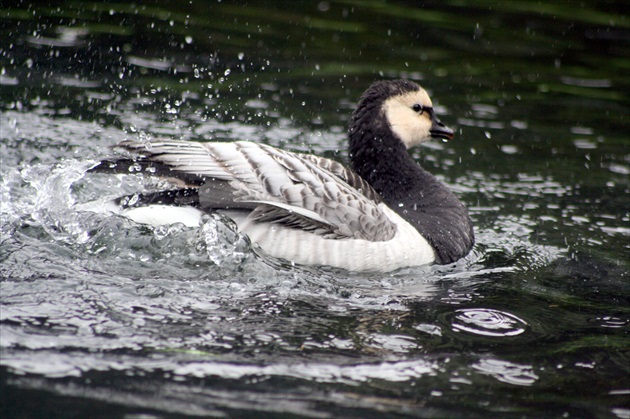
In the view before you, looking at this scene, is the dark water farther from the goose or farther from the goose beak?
the goose beak

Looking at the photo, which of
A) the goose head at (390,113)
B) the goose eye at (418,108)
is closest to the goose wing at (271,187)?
the goose head at (390,113)

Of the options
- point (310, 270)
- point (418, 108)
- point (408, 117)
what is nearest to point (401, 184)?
point (408, 117)

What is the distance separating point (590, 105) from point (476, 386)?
7906mm

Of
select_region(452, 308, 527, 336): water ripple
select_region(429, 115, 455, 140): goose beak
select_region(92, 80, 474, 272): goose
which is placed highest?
select_region(429, 115, 455, 140): goose beak

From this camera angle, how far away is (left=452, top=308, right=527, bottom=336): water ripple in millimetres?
5867

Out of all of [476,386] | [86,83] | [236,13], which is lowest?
[476,386]

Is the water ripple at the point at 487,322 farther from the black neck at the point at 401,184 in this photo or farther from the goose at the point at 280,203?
the black neck at the point at 401,184

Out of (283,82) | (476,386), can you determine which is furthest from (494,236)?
(283,82)

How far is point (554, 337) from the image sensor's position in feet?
19.4

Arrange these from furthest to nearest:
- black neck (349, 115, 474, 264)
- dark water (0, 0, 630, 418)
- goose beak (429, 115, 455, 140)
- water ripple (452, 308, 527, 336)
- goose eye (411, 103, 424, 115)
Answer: goose beak (429, 115, 455, 140) < goose eye (411, 103, 424, 115) < black neck (349, 115, 474, 264) < water ripple (452, 308, 527, 336) < dark water (0, 0, 630, 418)

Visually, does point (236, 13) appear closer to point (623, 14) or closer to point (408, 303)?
point (623, 14)

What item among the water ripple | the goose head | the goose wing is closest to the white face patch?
the goose head

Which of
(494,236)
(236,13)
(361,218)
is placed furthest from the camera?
(236,13)

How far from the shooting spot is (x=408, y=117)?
761cm
